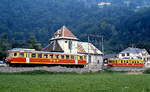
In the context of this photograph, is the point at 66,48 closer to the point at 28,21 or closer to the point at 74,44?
the point at 74,44

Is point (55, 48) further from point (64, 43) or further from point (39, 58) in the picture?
point (39, 58)

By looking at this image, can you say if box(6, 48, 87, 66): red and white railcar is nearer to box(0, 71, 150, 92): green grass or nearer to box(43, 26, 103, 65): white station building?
box(43, 26, 103, 65): white station building

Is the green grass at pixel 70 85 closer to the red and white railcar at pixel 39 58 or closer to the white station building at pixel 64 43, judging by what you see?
the red and white railcar at pixel 39 58

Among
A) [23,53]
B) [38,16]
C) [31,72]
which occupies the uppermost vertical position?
[38,16]

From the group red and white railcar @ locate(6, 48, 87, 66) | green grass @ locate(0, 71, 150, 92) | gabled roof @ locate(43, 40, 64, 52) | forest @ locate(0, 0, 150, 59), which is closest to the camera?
green grass @ locate(0, 71, 150, 92)

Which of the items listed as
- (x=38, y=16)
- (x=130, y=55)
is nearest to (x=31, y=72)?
(x=130, y=55)

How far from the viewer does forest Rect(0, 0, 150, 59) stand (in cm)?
9584

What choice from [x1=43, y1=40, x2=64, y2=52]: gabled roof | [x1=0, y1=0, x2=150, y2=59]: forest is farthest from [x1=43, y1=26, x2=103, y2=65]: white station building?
[x1=0, y1=0, x2=150, y2=59]: forest

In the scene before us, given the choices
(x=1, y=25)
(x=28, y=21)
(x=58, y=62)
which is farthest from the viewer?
(x=28, y=21)

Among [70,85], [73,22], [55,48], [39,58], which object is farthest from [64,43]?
[73,22]

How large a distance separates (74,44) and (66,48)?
95.6 inches

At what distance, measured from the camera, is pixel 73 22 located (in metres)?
129

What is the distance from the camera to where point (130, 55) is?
70.1 meters

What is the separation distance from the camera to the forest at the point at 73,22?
3773 inches
